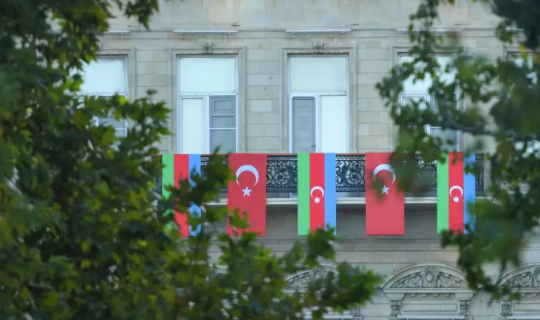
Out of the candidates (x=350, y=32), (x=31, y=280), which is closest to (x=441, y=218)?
(x=350, y=32)

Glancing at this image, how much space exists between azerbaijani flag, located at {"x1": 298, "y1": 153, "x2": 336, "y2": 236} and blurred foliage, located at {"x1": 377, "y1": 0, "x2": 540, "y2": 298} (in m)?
11.8

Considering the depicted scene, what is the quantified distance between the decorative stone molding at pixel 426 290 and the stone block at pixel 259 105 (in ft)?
12.6

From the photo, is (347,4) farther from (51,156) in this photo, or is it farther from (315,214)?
(51,156)

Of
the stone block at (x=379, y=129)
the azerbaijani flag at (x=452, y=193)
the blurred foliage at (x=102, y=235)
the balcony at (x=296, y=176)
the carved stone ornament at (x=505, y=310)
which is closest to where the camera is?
the blurred foliage at (x=102, y=235)

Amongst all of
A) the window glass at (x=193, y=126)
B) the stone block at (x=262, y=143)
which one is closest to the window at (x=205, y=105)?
the window glass at (x=193, y=126)

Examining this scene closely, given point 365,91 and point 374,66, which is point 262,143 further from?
point 374,66

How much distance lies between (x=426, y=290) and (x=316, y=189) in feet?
8.76

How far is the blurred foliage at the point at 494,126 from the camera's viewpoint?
6.33 m

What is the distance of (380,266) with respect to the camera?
21656mm

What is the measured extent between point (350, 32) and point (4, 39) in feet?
44.4

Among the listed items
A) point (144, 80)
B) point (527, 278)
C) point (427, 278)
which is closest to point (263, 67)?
point (144, 80)

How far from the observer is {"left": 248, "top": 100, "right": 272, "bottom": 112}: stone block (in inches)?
870

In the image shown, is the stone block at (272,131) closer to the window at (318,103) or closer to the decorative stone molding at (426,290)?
the window at (318,103)

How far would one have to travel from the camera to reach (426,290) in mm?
21328
